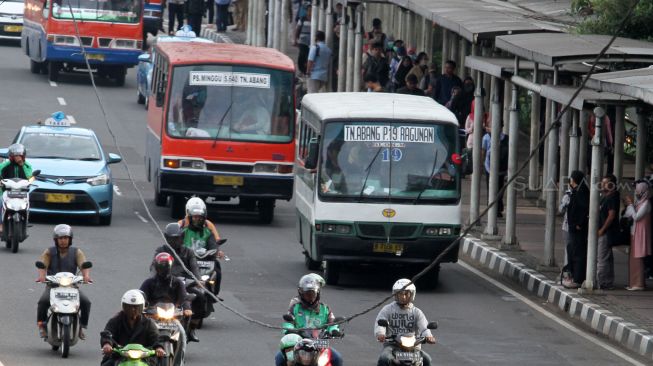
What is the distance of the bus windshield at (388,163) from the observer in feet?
71.3

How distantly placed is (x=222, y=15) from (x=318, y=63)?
15034mm

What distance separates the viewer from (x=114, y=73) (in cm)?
4562

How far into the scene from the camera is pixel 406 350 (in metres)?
14.4

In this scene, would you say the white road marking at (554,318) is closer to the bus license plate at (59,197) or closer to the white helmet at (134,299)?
the bus license plate at (59,197)

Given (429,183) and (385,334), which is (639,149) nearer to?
(429,183)

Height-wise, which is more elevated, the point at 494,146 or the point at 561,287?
the point at 494,146

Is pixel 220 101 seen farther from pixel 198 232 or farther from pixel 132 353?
pixel 132 353

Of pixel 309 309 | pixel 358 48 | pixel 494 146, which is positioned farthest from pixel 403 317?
pixel 358 48

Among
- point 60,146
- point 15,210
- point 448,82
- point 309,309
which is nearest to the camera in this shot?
point 309,309

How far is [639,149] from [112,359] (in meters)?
12.5

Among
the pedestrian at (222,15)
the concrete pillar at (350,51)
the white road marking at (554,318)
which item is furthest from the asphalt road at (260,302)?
the pedestrian at (222,15)

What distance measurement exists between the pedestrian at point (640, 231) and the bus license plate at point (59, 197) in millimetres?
8557

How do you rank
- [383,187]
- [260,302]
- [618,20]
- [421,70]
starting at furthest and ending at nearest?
[421,70] < [618,20] < [383,187] < [260,302]

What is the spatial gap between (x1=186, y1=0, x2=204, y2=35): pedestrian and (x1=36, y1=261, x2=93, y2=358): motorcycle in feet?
111
